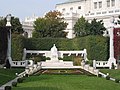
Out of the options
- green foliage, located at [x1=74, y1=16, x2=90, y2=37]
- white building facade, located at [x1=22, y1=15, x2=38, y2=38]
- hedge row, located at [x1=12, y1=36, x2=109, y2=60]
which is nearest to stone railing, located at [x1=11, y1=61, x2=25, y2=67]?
hedge row, located at [x1=12, y1=36, x2=109, y2=60]

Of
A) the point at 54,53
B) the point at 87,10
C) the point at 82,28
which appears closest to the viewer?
the point at 54,53

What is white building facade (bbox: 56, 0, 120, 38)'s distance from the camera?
251ft

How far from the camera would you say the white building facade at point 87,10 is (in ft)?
251

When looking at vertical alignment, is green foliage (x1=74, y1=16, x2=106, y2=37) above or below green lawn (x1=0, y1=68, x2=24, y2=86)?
above

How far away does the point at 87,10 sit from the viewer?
90.2 metres

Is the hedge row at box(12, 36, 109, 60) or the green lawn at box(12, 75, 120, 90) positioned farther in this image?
the hedge row at box(12, 36, 109, 60)

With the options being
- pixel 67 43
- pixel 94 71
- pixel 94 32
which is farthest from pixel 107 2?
pixel 94 71

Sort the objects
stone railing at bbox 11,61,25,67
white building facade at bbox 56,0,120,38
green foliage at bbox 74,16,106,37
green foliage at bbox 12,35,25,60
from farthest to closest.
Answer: white building facade at bbox 56,0,120,38 → green foliage at bbox 74,16,106,37 → green foliage at bbox 12,35,25,60 → stone railing at bbox 11,61,25,67

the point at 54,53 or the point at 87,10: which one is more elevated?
the point at 87,10

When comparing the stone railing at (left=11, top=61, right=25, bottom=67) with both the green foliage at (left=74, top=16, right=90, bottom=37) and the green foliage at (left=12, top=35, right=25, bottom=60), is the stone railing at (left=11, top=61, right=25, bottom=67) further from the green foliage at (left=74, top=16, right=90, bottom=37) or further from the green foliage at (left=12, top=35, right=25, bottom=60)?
the green foliage at (left=74, top=16, right=90, bottom=37)

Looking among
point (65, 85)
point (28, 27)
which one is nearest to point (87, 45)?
point (65, 85)

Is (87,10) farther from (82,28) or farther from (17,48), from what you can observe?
(17,48)

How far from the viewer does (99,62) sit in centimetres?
4728

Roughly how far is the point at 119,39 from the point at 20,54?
12.6 meters
